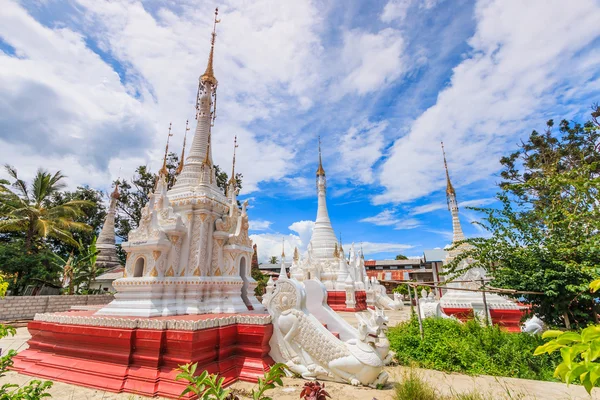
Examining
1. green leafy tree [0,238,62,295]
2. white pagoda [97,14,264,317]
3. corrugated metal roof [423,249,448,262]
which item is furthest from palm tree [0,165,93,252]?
corrugated metal roof [423,249,448,262]

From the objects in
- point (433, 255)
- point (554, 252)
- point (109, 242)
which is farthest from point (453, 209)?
point (109, 242)

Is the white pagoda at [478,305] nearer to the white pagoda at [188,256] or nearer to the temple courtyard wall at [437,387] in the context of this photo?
the temple courtyard wall at [437,387]

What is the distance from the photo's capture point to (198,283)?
23.7ft

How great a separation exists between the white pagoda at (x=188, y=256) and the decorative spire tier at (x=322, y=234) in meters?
15.3

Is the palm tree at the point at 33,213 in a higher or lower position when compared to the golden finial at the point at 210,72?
lower

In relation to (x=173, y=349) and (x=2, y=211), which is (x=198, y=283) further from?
(x=2, y=211)

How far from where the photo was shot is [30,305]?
41.9 feet

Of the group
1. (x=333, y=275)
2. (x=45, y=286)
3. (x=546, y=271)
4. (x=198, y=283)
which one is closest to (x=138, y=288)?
(x=198, y=283)

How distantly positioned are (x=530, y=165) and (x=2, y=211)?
33083 millimetres

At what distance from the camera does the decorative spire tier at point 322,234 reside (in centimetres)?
2358

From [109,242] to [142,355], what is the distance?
22851mm

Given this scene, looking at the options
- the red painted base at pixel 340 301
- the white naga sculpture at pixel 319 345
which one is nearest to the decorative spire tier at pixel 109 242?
the red painted base at pixel 340 301

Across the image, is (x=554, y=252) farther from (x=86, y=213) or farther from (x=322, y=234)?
(x=86, y=213)

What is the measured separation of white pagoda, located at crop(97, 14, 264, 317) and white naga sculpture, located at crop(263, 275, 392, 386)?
7.36 feet
